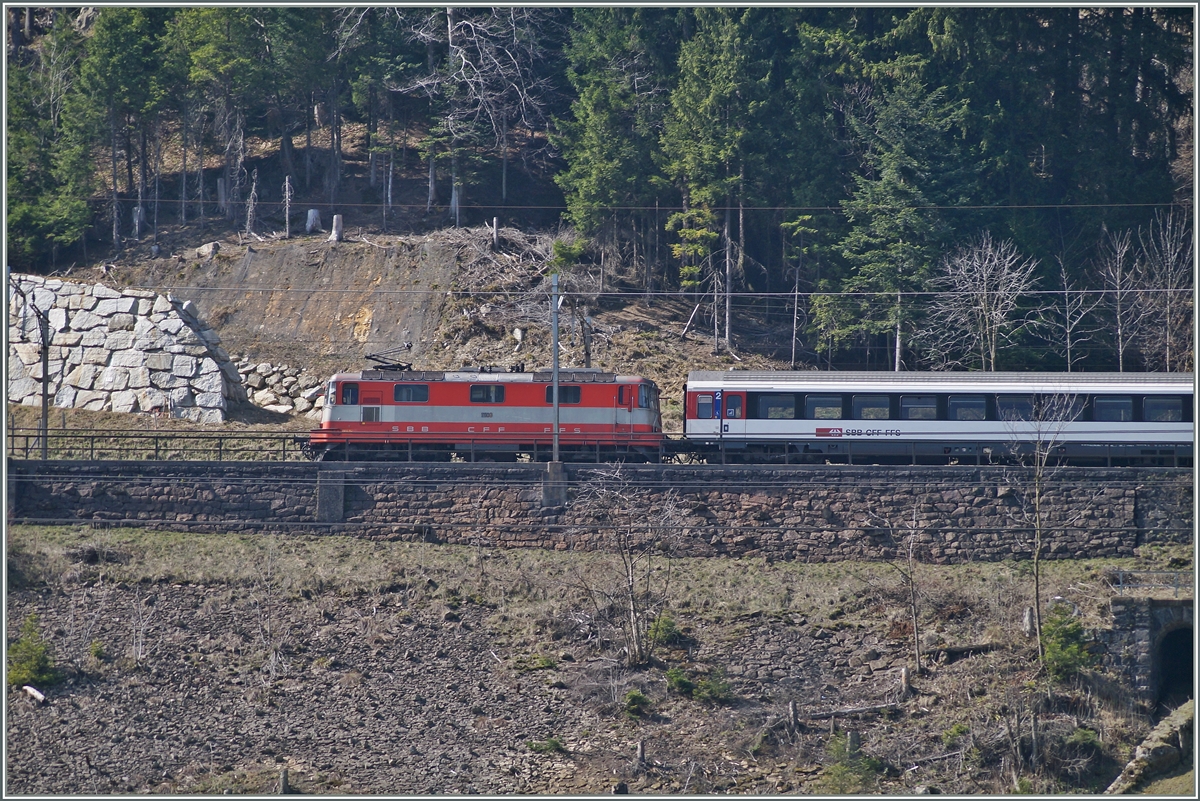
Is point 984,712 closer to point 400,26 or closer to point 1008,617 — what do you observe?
point 1008,617

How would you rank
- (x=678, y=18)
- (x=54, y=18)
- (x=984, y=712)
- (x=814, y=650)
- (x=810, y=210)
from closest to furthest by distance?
(x=984, y=712), (x=814, y=650), (x=810, y=210), (x=678, y=18), (x=54, y=18)

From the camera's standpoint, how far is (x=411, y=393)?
37594 mm

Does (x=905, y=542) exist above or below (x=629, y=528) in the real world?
below

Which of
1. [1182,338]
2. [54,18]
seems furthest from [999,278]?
[54,18]

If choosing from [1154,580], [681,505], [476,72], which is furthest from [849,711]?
[476,72]

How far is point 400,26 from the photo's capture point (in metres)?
56.2

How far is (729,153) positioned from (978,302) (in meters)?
10.7

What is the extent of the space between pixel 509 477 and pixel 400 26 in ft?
92.1

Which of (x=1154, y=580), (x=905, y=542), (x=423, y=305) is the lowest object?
(x=1154, y=580)

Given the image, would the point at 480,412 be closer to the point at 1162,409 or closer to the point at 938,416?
the point at 938,416

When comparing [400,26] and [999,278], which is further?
[400,26]

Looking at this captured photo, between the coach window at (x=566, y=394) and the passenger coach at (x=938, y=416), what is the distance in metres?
3.08

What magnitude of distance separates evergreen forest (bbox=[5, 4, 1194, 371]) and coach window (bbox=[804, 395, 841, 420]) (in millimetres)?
8731

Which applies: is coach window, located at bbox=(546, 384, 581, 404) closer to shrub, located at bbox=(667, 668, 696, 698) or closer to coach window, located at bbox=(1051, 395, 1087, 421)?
shrub, located at bbox=(667, 668, 696, 698)
